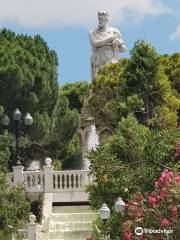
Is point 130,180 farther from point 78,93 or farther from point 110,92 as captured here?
point 78,93

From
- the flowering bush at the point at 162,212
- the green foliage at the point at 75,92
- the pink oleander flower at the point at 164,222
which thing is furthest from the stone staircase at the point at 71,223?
the green foliage at the point at 75,92

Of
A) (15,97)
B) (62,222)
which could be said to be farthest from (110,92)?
(62,222)

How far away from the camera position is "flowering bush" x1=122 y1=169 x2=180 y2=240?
56.8 ft

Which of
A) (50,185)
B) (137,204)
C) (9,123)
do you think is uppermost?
(9,123)

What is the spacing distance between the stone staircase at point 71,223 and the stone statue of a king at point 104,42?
63.6 feet

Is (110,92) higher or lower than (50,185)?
higher

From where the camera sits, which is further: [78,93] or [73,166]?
[78,93]

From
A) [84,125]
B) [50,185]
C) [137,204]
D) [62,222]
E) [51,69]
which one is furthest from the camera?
[84,125]

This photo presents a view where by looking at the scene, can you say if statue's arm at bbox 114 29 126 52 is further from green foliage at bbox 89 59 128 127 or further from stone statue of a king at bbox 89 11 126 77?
green foliage at bbox 89 59 128 127

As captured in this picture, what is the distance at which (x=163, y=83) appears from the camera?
35562 mm

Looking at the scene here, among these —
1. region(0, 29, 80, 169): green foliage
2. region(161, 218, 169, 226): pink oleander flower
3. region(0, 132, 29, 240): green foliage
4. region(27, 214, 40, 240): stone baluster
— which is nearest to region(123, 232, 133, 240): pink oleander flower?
region(161, 218, 169, 226): pink oleander flower

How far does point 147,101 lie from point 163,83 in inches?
37.2

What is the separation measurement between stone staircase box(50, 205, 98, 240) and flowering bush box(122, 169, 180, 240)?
9801mm

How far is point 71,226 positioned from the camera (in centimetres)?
2861
